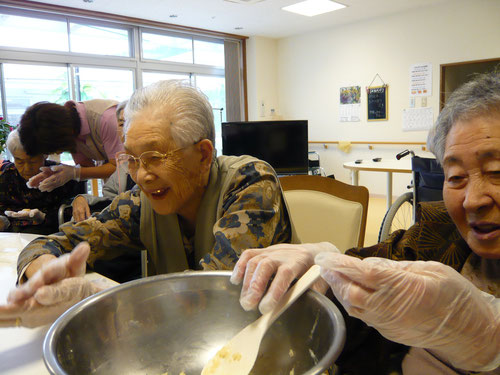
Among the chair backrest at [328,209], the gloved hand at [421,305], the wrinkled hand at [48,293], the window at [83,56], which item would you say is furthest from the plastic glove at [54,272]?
the window at [83,56]

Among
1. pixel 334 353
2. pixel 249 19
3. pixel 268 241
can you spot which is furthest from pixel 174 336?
pixel 249 19

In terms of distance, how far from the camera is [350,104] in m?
6.46

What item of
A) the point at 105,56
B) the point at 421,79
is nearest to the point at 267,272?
the point at 105,56

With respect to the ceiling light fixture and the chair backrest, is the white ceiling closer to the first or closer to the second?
the ceiling light fixture

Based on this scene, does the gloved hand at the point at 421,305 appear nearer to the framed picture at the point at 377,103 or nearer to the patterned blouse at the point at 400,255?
the patterned blouse at the point at 400,255

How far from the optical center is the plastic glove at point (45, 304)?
2.60 feet

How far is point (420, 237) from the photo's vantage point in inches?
38.9

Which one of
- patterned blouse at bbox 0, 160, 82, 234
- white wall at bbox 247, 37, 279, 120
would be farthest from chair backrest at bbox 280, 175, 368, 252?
white wall at bbox 247, 37, 279, 120

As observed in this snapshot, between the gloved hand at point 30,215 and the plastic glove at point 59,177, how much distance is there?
6.4 inches

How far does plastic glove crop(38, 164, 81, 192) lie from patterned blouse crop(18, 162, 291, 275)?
1421 mm

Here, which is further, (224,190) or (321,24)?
(321,24)

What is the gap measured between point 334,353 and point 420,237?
615 millimetres

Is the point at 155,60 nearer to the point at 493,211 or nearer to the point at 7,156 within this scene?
the point at 7,156

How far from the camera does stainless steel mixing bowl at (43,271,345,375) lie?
630 millimetres
